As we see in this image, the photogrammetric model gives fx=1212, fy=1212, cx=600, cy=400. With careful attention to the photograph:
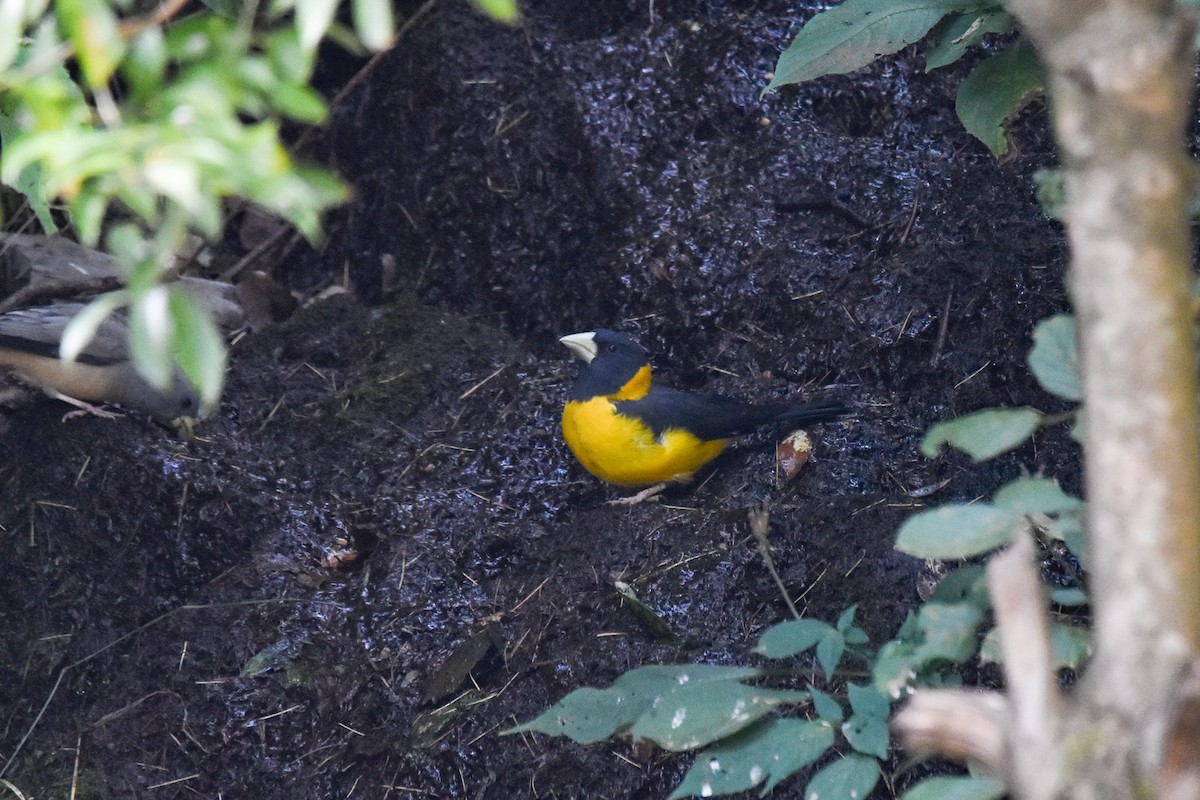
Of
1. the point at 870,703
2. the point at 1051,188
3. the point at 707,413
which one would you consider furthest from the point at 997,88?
the point at 707,413

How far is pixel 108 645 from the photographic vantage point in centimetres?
403

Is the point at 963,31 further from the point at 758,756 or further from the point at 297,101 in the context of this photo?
the point at 297,101

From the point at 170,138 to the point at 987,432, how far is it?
105cm

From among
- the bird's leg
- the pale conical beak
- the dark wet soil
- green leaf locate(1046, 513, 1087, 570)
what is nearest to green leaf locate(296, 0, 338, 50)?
green leaf locate(1046, 513, 1087, 570)

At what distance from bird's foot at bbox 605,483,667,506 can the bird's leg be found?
1.99 metres

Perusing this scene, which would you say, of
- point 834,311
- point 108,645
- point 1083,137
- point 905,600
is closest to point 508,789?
point 905,600

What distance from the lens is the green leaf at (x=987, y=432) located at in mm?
1561

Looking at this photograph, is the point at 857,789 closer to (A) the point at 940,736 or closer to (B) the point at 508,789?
(A) the point at 940,736

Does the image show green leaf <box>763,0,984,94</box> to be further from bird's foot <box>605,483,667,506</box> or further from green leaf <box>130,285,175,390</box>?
green leaf <box>130,285,175,390</box>

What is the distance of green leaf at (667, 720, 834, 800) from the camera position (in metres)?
2.12

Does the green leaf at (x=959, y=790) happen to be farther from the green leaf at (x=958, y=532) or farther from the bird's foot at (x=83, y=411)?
the bird's foot at (x=83, y=411)

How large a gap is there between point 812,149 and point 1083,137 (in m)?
3.96

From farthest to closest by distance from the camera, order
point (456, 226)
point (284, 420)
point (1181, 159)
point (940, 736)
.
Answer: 1. point (456, 226)
2. point (284, 420)
3. point (940, 736)
4. point (1181, 159)

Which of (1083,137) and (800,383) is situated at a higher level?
(1083,137)
